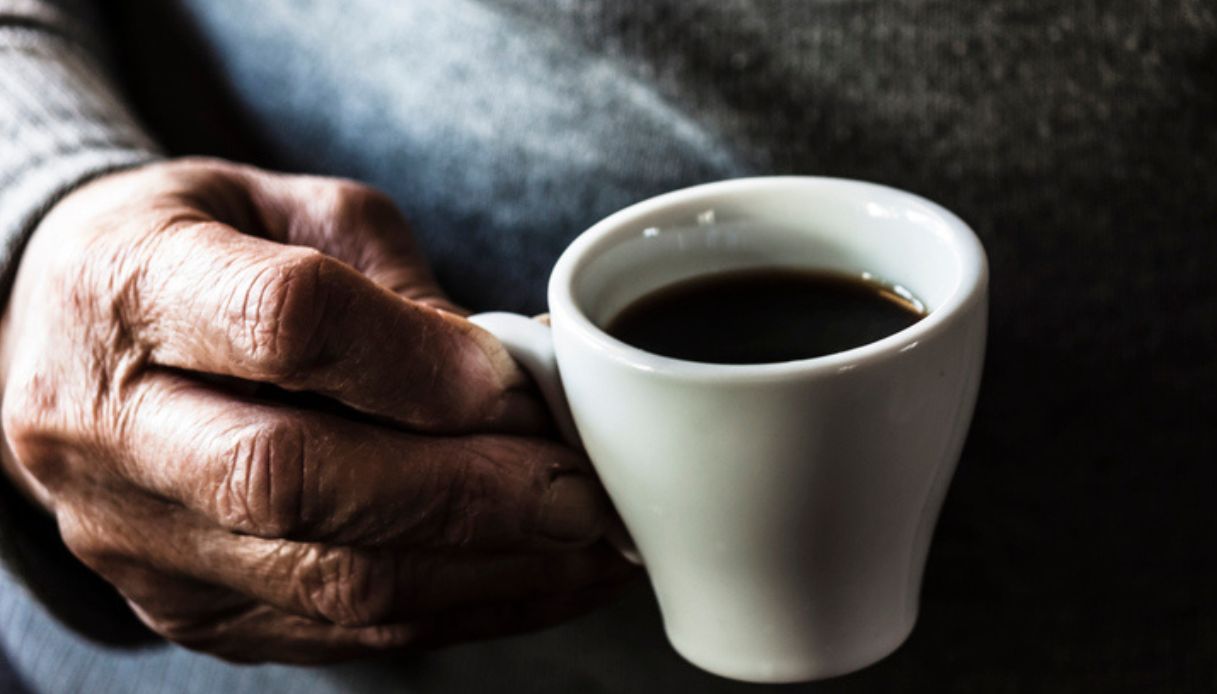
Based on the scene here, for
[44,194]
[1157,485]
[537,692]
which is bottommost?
[537,692]

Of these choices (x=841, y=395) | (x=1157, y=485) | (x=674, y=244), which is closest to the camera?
(x=841, y=395)

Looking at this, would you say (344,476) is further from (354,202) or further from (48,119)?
(48,119)

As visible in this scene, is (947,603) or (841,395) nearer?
Result: (841,395)

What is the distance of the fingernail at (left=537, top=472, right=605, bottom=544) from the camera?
46cm

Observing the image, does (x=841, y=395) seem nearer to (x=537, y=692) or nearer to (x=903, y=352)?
(x=903, y=352)

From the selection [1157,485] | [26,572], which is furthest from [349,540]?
[1157,485]

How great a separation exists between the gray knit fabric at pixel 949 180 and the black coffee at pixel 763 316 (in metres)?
0.15

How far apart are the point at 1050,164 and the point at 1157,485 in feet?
0.53

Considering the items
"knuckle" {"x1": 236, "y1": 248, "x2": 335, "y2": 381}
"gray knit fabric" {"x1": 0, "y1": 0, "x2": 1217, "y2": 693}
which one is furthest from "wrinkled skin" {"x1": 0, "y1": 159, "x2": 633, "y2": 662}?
"gray knit fabric" {"x1": 0, "y1": 0, "x2": 1217, "y2": 693}

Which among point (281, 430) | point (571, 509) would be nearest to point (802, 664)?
point (571, 509)

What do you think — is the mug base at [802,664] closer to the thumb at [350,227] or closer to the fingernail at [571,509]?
the fingernail at [571,509]

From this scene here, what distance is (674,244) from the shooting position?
47 cm

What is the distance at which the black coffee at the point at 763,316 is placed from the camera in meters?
0.44

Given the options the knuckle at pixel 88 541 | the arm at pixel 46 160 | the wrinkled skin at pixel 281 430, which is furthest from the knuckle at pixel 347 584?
the arm at pixel 46 160
